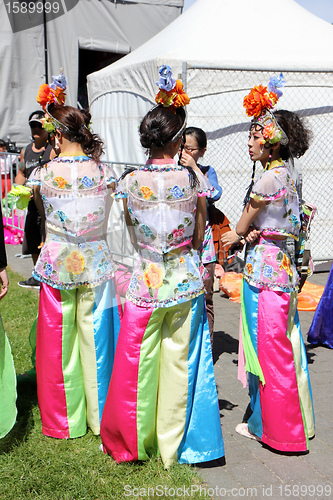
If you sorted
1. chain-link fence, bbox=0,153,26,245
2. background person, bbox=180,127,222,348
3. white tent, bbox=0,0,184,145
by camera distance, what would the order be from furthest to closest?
white tent, bbox=0,0,184,145 < chain-link fence, bbox=0,153,26,245 < background person, bbox=180,127,222,348

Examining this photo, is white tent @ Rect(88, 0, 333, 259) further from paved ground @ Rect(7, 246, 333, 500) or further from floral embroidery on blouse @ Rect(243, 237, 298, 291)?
floral embroidery on blouse @ Rect(243, 237, 298, 291)

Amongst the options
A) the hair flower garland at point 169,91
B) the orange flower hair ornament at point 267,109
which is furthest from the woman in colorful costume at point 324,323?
the hair flower garland at point 169,91

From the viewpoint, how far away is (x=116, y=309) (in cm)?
344

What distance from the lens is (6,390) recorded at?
3.06 meters

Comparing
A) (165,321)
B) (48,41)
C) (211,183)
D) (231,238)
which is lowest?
(165,321)

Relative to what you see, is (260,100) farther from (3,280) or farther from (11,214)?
(11,214)

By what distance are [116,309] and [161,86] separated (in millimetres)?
1404

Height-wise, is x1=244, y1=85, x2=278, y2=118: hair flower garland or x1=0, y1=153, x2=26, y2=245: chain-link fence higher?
x1=244, y1=85, x2=278, y2=118: hair flower garland

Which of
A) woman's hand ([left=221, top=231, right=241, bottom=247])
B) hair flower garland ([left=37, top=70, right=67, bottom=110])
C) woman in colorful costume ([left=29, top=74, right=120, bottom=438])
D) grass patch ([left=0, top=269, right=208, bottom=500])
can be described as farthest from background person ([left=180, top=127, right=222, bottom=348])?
grass patch ([left=0, top=269, right=208, bottom=500])

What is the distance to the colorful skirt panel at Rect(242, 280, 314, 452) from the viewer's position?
324 cm

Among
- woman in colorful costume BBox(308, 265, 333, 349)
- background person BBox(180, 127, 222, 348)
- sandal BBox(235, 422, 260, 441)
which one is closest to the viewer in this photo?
sandal BBox(235, 422, 260, 441)

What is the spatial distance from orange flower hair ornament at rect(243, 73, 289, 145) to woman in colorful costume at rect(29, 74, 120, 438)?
96 centimetres

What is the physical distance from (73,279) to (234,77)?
4606mm

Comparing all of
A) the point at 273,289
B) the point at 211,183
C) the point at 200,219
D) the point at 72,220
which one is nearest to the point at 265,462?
the point at 273,289
